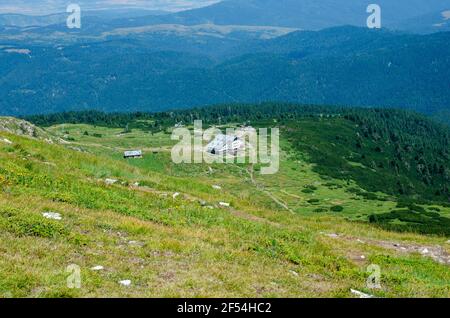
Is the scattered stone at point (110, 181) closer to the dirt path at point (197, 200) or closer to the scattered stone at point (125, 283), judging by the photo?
the dirt path at point (197, 200)

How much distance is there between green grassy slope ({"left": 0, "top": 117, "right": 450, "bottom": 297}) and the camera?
1764 centimetres

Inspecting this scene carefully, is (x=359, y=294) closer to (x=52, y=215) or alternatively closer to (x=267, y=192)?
(x=52, y=215)

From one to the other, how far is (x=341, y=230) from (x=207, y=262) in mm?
15644

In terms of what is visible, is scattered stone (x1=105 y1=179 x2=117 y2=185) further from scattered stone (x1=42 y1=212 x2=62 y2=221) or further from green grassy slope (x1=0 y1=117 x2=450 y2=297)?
scattered stone (x1=42 y1=212 x2=62 y2=221)

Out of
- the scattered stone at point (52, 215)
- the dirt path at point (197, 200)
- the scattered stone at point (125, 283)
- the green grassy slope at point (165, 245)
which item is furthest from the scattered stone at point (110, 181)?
the scattered stone at point (125, 283)

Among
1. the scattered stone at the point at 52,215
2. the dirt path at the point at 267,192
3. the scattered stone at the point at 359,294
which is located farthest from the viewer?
the dirt path at the point at 267,192

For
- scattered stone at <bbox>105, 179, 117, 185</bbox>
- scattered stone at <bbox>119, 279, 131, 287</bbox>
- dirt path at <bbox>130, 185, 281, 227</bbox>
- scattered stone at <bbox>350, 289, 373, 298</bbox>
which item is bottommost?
dirt path at <bbox>130, 185, 281, 227</bbox>

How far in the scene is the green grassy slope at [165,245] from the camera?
17.6m

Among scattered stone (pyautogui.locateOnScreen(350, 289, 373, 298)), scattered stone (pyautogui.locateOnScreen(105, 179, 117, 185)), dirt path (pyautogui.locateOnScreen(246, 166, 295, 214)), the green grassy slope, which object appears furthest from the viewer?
dirt path (pyautogui.locateOnScreen(246, 166, 295, 214))

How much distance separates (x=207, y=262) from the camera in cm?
2041

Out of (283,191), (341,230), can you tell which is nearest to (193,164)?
(283,191)

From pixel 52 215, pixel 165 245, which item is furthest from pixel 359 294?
pixel 52 215

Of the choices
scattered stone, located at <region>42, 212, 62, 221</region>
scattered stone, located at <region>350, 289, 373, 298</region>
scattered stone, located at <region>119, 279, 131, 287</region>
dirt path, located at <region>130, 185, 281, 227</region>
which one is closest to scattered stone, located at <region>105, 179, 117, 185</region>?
dirt path, located at <region>130, 185, 281, 227</region>

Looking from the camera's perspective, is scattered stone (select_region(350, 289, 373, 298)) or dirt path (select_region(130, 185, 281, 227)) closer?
scattered stone (select_region(350, 289, 373, 298))
